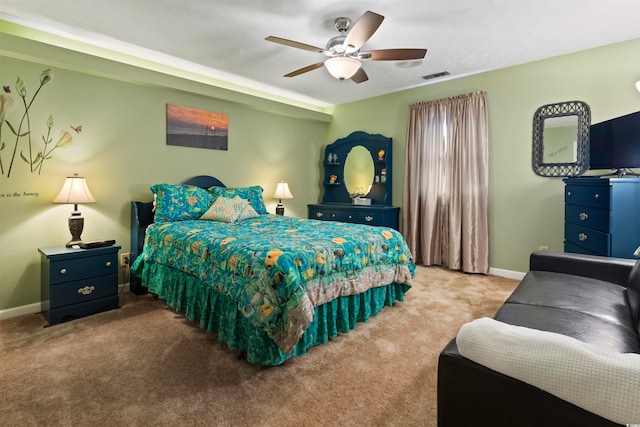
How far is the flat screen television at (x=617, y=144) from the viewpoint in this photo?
250 cm

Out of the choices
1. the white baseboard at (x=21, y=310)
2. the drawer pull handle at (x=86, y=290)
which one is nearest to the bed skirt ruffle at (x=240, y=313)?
the drawer pull handle at (x=86, y=290)

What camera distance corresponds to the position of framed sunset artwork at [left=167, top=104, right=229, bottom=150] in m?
3.79

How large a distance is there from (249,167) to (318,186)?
1468 millimetres

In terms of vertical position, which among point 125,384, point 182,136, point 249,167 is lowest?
point 125,384

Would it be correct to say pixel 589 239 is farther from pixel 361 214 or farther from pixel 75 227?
pixel 75 227

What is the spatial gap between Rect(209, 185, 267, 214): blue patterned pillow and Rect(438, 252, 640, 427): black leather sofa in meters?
3.01

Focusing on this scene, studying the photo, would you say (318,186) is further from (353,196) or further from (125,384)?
(125,384)

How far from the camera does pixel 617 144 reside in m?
2.68

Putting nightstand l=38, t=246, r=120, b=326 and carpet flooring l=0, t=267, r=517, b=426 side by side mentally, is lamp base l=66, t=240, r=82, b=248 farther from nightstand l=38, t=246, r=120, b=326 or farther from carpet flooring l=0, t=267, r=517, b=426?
carpet flooring l=0, t=267, r=517, b=426

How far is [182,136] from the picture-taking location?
388 cm

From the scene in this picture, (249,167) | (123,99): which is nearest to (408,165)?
(249,167)

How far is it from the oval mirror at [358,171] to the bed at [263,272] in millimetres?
2114

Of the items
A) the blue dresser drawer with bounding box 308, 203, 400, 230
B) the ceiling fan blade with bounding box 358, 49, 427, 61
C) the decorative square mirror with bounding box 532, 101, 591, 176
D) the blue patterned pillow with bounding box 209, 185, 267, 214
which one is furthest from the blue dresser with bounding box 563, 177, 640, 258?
the blue patterned pillow with bounding box 209, 185, 267, 214

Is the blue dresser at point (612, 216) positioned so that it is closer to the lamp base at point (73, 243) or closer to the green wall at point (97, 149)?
the green wall at point (97, 149)
